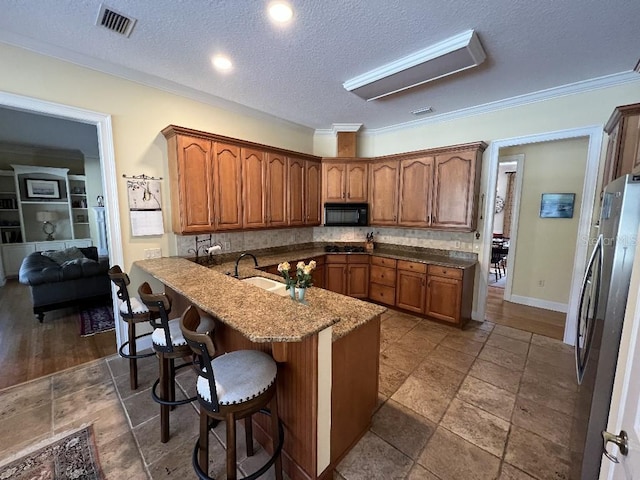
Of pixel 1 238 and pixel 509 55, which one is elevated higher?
pixel 509 55

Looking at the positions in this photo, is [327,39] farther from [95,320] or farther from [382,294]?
[95,320]

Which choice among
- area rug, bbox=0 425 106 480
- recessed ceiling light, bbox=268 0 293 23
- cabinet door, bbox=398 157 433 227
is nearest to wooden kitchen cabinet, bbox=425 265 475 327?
cabinet door, bbox=398 157 433 227

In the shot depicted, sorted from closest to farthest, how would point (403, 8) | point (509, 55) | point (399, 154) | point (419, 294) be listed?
point (403, 8) < point (509, 55) < point (419, 294) < point (399, 154)

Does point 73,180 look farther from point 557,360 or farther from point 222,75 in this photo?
point 557,360

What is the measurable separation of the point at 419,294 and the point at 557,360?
1.54m

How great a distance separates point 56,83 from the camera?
237 cm

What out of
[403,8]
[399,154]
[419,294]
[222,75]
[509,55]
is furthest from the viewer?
[399,154]

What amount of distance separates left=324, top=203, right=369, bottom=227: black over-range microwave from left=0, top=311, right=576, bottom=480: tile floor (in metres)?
2.10

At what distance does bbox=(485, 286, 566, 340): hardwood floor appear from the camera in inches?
139

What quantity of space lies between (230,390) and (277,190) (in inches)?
114

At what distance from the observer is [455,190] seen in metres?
3.59

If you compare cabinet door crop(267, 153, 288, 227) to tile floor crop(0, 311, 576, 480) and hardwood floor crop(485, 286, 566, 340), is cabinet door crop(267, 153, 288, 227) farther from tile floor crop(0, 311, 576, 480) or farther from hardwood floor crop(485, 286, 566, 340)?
hardwood floor crop(485, 286, 566, 340)

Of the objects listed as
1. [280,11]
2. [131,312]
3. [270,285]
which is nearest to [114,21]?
[280,11]

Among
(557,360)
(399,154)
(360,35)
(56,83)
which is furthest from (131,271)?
(557,360)
